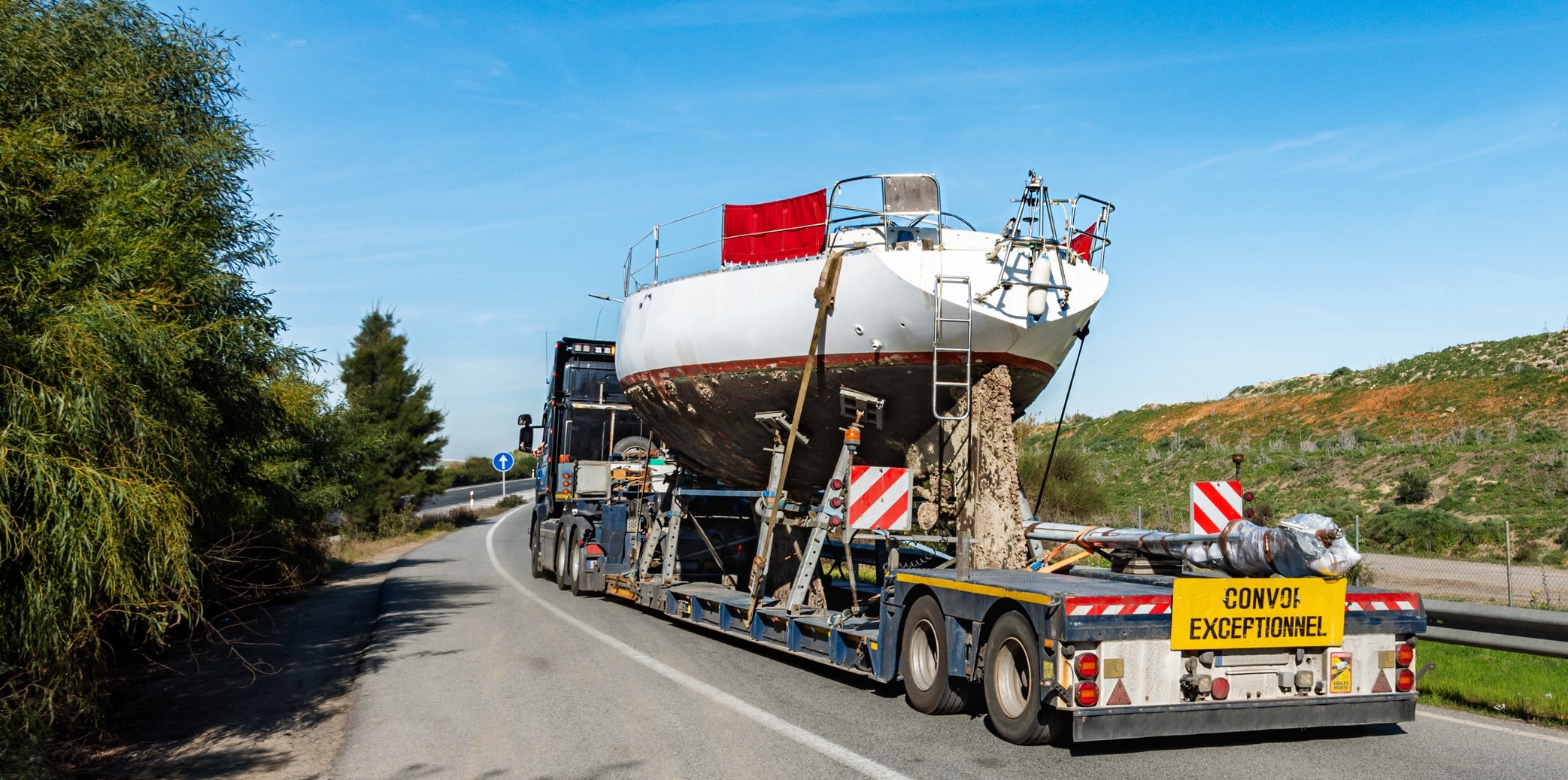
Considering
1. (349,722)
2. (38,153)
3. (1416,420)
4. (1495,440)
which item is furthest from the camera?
(1416,420)

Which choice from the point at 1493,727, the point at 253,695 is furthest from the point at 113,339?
the point at 1493,727

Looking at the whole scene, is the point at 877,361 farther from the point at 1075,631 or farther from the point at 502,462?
the point at 502,462

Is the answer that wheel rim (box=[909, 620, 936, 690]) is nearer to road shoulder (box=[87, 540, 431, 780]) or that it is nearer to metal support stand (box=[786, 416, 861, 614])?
metal support stand (box=[786, 416, 861, 614])

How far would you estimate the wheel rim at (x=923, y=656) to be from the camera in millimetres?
8312

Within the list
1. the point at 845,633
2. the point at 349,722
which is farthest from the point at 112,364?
the point at 845,633

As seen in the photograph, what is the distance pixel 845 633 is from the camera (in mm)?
9531

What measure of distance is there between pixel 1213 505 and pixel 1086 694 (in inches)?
150

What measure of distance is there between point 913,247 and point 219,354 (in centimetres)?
558

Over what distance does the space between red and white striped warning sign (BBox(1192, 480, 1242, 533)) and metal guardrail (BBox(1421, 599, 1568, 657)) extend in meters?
1.67

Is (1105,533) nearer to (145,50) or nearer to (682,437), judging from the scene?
(682,437)

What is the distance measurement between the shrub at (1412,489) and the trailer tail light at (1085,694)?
3028 cm

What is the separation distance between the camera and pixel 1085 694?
6.63 metres

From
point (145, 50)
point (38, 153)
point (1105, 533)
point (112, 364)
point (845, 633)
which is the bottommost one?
point (845, 633)

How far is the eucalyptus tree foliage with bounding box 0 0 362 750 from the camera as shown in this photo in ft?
19.5
